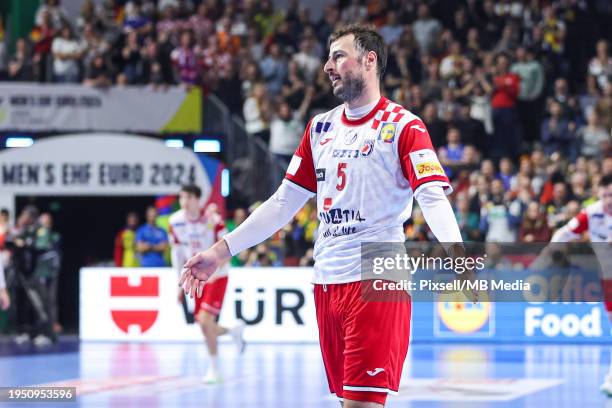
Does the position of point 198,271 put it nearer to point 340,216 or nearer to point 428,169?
point 340,216

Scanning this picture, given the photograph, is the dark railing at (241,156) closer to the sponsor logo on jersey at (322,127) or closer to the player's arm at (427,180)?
the sponsor logo on jersey at (322,127)

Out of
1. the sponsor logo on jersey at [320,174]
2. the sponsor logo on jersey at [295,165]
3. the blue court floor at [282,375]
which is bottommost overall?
the blue court floor at [282,375]

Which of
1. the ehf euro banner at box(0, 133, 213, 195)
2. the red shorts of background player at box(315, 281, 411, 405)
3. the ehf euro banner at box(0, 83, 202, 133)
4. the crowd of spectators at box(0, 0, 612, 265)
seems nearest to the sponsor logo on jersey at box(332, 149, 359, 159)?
the red shorts of background player at box(315, 281, 411, 405)

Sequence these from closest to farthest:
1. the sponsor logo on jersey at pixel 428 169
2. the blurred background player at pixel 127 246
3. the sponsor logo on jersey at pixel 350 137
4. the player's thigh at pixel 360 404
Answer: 1. the sponsor logo on jersey at pixel 428 169
2. the player's thigh at pixel 360 404
3. the sponsor logo on jersey at pixel 350 137
4. the blurred background player at pixel 127 246

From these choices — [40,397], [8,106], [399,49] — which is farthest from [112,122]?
[40,397]

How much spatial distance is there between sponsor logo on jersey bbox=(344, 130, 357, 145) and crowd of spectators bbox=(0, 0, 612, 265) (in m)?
12.8

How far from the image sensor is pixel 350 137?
631cm

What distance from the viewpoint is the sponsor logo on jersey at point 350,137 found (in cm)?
629

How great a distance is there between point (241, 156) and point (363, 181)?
16120mm

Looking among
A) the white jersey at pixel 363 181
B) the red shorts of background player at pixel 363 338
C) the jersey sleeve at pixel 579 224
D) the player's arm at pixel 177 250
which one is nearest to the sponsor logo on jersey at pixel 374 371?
the red shorts of background player at pixel 363 338

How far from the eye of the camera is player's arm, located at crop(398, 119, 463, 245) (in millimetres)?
5781

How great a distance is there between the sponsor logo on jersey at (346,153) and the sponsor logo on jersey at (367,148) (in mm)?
35

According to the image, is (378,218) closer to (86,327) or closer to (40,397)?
(40,397)

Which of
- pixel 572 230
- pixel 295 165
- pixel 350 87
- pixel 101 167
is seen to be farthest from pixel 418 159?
pixel 101 167
